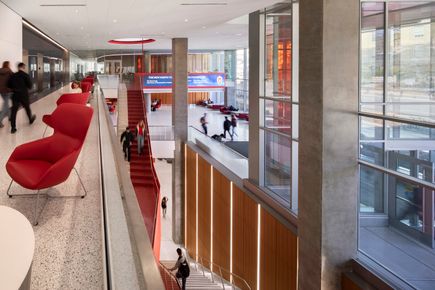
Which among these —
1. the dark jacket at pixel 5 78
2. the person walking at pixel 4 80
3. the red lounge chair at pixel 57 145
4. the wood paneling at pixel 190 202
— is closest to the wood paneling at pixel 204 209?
the wood paneling at pixel 190 202

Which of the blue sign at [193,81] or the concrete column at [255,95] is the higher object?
the blue sign at [193,81]

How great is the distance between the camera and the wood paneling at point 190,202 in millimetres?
19219

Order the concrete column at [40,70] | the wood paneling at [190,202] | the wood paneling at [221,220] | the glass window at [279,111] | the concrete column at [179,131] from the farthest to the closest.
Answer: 1. the concrete column at [179,131]
2. the concrete column at [40,70]
3. the wood paneling at [190,202]
4. the wood paneling at [221,220]
5. the glass window at [279,111]

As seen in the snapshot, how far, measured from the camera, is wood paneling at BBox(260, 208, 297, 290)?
9727 mm

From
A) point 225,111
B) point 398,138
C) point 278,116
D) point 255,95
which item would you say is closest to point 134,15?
point 255,95

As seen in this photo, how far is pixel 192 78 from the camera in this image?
33.9m

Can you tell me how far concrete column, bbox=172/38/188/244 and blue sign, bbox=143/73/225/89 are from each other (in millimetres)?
9069

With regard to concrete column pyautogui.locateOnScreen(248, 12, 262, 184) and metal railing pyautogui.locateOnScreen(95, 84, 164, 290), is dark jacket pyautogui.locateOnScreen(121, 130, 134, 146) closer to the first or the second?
concrete column pyautogui.locateOnScreen(248, 12, 262, 184)

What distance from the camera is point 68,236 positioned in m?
4.19

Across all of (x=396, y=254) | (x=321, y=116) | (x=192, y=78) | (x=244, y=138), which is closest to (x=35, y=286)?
(x=321, y=116)

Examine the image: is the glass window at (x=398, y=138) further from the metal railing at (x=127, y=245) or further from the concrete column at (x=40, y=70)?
the concrete column at (x=40, y=70)

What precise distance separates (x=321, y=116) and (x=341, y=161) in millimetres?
855

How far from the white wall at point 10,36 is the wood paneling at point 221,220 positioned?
7489 millimetres

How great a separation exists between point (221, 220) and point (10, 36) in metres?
8.78
